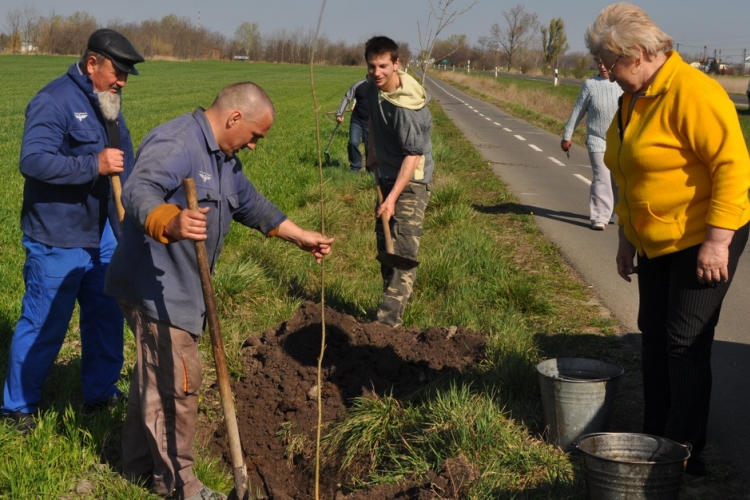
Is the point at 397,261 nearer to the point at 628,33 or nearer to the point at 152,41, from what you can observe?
the point at 628,33

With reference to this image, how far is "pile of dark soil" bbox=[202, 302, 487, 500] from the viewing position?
185 inches

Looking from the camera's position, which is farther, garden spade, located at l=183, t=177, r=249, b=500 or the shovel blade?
the shovel blade

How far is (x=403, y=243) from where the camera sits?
244 inches

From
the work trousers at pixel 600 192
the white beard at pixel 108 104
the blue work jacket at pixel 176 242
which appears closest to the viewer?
the blue work jacket at pixel 176 242

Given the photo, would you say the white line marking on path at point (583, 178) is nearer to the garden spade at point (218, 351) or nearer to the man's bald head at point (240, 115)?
the man's bald head at point (240, 115)

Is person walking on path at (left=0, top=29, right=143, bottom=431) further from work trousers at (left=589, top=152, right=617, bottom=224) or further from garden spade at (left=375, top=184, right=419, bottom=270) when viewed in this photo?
work trousers at (left=589, top=152, right=617, bottom=224)

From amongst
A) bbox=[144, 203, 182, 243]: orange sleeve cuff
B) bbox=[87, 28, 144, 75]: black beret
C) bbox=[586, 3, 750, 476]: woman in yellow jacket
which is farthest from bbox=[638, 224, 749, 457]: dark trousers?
bbox=[87, 28, 144, 75]: black beret

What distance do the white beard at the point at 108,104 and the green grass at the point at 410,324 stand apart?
62.0 inches

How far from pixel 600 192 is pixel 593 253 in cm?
140

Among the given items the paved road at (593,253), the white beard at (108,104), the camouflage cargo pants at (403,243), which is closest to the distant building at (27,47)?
the paved road at (593,253)

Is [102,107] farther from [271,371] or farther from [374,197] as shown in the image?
[374,197]

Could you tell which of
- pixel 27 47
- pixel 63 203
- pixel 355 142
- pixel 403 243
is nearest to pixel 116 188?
pixel 63 203

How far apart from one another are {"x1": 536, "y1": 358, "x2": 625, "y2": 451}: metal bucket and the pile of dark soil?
91 cm

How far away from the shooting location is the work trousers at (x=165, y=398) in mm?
3707
